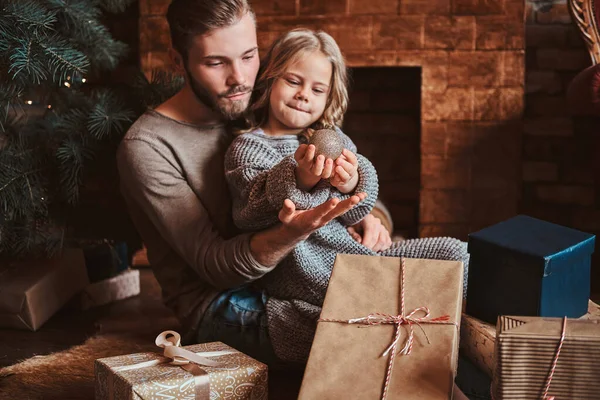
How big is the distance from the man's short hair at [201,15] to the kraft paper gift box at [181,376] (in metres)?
0.87

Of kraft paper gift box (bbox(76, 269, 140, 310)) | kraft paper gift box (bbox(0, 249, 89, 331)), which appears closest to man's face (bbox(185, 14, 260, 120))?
kraft paper gift box (bbox(0, 249, 89, 331))

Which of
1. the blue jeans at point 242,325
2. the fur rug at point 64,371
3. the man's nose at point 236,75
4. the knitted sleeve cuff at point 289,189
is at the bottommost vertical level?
the fur rug at point 64,371

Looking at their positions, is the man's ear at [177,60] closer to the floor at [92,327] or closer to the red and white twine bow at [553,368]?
the floor at [92,327]

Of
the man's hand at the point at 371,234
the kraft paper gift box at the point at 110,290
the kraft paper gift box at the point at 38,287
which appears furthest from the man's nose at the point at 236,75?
the kraft paper gift box at the point at 110,290

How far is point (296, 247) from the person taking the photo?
1918 mm

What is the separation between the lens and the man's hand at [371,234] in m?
2.07

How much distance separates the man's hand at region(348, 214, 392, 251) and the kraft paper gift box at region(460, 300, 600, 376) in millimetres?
444

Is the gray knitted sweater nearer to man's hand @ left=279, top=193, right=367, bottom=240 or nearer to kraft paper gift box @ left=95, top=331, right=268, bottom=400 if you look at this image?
man's hand @ left=279, top=193, right=367, bottom=240

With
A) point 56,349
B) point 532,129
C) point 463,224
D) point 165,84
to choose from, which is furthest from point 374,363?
point 532,129

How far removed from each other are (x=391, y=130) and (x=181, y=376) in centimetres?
223

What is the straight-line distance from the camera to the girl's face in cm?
199

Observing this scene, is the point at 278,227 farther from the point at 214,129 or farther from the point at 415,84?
the point at 415,84

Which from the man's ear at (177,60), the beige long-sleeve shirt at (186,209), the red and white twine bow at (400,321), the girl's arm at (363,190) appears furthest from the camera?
the man's ear at (177,60)

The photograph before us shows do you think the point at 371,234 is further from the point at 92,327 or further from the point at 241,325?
the point at 92,327
